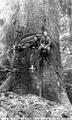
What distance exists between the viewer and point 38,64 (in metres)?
5.78

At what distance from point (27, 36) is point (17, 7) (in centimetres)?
127

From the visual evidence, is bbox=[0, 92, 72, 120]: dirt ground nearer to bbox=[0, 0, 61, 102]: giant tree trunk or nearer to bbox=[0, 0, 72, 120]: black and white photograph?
bbox=[0, 0, 72, 120]: black and white photograph

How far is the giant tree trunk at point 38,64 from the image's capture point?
18.6 ft

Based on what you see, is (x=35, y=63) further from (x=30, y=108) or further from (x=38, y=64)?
(x=30, y=108)

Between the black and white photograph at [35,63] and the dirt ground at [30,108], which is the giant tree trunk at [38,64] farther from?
the dirt ground at [30,108]

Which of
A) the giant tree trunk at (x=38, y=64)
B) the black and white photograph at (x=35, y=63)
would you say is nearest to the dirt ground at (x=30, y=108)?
the black and white photograph at (x=35, y=63)

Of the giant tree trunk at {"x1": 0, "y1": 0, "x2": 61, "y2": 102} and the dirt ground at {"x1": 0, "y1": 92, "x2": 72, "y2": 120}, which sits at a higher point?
the giant tree trunk at {"x1": 0, "y1": 0, "x2": 61, "y2": 102}

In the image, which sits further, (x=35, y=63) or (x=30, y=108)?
(x=35, y=63)

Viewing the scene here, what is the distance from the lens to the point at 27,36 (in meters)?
6.05

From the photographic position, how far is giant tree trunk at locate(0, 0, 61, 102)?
566cm

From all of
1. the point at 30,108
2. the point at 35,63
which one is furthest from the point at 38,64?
the point at 30,108

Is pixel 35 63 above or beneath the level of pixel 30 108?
above

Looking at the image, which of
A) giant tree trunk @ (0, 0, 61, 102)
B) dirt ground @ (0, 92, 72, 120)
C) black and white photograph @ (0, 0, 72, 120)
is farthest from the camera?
giant tree trunk @ (0, 0, 61, 102)

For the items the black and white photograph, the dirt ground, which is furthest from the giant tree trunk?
the dirt ground
